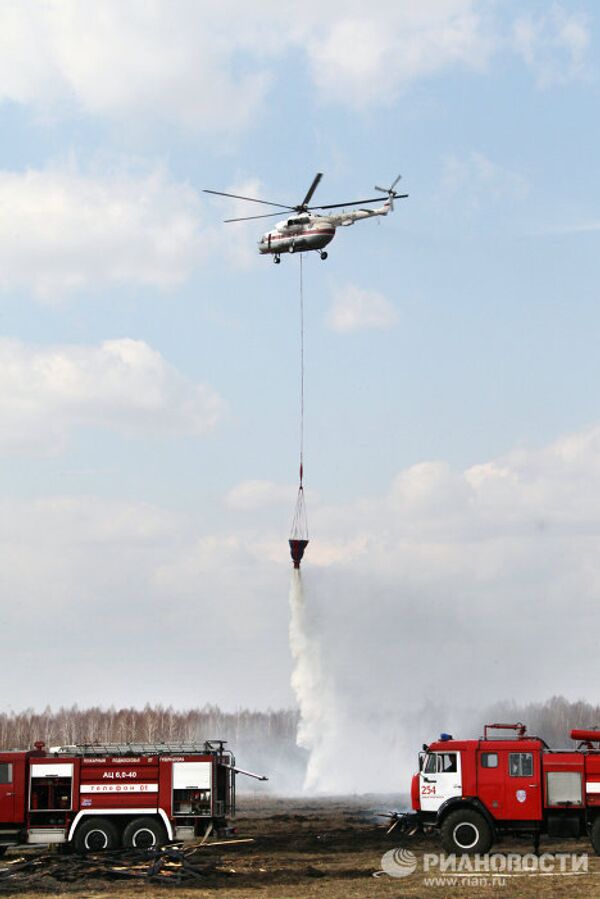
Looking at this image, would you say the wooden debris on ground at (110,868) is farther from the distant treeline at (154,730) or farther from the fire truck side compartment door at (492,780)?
the distant treeline at (154,730)

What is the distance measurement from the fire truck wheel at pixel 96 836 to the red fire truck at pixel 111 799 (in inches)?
1.1

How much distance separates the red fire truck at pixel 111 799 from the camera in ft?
113

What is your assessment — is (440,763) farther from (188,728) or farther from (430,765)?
(188,728)

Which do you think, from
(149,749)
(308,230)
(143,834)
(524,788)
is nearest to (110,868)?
(143,834)

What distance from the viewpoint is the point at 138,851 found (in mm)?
32938

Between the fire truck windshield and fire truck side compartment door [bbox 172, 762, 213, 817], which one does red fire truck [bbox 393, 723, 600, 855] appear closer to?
the fire truck windshield

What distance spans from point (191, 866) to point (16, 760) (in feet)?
25.7

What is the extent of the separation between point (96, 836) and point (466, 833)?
1059 cm

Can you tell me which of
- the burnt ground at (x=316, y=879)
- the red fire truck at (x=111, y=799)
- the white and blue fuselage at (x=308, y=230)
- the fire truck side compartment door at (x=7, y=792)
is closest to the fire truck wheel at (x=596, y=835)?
the burnt ground at (x=316, y=879)

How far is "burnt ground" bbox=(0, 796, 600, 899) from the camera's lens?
26484mm

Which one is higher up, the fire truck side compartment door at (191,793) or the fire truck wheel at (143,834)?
the fire truck side compartment door at (191,793)

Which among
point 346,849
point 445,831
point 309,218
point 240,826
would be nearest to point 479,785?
point 445,831

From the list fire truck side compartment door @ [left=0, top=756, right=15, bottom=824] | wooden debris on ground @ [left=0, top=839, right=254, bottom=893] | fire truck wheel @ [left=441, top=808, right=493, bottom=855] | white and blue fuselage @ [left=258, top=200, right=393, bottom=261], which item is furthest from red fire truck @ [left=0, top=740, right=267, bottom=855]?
white and blue fuselage @ [left=258, top=200, right=393, bottom=261]

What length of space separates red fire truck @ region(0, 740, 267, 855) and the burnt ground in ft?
3.74
